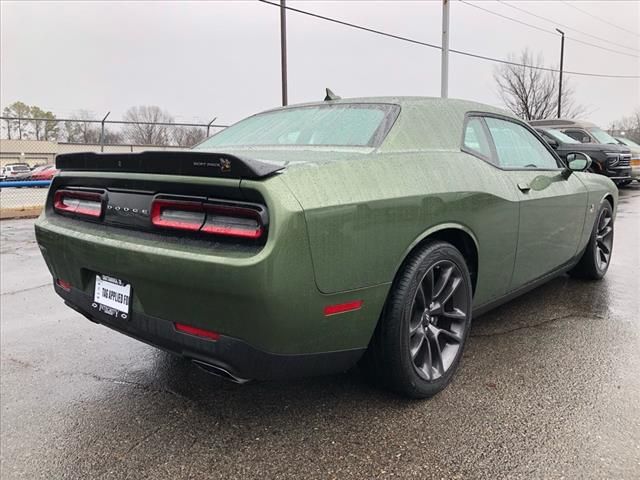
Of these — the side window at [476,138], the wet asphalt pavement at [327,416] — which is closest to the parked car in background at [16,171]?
the wet asphalt pavement at [327,416]

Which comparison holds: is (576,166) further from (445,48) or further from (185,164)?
Answer: (445,48)

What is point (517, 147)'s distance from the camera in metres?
3.35

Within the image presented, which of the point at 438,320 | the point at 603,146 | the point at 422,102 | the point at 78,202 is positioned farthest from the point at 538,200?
the point at 603,146

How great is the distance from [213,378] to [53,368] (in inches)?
40.3

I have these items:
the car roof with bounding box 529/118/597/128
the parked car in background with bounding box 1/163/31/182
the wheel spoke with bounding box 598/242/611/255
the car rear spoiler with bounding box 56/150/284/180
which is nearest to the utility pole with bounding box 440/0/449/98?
the car roof with bounding box 529/118/597/128

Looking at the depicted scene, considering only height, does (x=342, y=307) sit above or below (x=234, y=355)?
above

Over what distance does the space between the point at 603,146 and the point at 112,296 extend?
41.9 feet

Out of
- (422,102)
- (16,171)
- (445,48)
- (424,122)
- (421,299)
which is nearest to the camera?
(421,299)

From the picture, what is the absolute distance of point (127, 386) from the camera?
2701mm

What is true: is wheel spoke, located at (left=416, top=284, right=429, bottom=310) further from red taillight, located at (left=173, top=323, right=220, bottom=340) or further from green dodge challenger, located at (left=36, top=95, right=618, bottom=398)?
red taillight, located at (left=173, top=323, right=220, bottom=340)

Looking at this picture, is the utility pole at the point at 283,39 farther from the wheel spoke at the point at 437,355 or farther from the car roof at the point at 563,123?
the wheel spoke at the point at 437,355

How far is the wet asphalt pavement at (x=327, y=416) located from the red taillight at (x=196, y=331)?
0.52 m

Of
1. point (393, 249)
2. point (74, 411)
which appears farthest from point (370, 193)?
point (74, 411)

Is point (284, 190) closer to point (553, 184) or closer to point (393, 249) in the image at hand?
point (393, 249)
